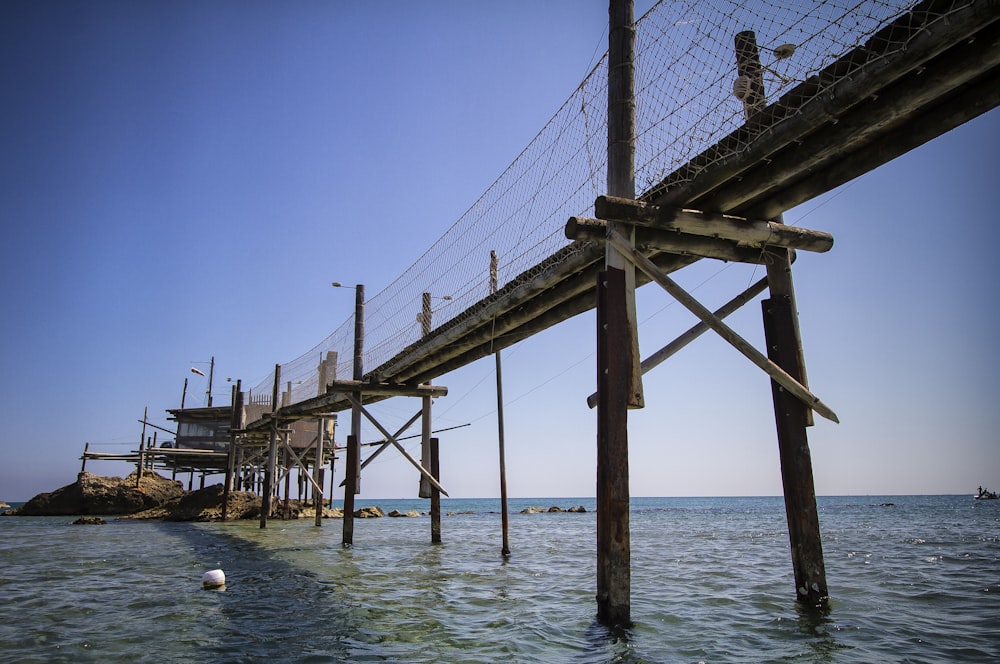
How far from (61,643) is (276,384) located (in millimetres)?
20061

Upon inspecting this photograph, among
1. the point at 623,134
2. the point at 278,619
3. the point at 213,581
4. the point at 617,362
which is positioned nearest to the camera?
the point at 617,362

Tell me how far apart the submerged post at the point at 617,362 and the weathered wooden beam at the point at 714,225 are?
0.39m

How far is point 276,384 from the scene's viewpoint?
26.4 metres

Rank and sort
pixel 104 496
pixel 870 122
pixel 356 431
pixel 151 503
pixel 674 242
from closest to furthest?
pixel 870 122 < pixel 674 242 < pixel 356 431 < pixel 151 503 < pixel 104 496

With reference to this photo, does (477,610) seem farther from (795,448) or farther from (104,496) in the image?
(104,496)

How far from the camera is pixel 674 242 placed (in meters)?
7.32

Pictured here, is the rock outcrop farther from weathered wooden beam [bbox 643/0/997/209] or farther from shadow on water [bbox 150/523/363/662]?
weathered wooden beam [bbox 643/0/997/209]

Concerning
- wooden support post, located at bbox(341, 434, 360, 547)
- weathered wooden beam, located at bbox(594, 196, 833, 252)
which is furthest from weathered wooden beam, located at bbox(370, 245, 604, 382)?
wooden support post, located at bbox(341, 434, 360, 547)

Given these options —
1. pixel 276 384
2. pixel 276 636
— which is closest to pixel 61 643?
pixel 276 636

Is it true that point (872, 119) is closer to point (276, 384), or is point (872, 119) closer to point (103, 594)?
point (103, 594)

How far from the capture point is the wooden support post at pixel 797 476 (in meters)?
6.97

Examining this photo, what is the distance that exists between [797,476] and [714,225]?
2990mm

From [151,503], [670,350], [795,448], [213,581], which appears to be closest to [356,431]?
[213,581]

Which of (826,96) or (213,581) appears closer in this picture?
(826,96)
